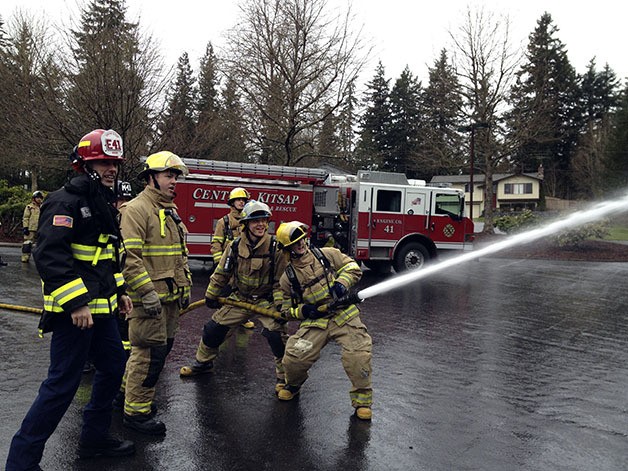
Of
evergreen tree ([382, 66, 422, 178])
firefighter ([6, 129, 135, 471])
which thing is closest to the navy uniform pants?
firefighter ([6, 129, 135, 471])

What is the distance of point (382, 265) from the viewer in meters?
14.4

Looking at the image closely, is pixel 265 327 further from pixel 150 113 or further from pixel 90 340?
pixel 150 113

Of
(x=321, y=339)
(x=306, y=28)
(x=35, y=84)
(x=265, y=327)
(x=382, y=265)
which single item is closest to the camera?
(x=321, y=339)

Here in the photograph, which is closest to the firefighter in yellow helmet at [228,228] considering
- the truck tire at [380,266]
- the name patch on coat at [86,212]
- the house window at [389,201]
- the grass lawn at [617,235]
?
the name patch on coat at [86,212]

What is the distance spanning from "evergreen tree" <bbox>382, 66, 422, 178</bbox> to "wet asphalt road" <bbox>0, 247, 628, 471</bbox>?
5007cm

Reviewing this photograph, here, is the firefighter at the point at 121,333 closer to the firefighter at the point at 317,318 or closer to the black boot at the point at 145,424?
the black boot at the point at 145,424

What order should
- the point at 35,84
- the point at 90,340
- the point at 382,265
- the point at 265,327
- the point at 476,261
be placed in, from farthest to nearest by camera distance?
the point at 476,261 < the point at 35,84 < the point at 382,265 < the point at 265,327 < the point at 90,340

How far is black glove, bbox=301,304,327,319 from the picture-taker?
455 cm

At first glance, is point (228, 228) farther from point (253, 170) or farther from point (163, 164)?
point (253, 170)

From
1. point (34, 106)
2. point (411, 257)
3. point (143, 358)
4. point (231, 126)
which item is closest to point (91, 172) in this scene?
point (143, 358)

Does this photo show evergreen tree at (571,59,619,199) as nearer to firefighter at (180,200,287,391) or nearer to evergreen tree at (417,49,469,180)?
evergreen tree at (417,49,469,180)

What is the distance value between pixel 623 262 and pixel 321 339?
17964mm

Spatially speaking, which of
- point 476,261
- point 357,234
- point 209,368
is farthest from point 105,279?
point 476,261

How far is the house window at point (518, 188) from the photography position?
57388mm
